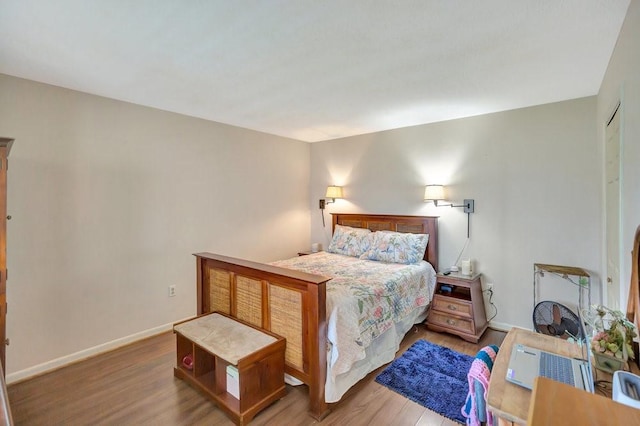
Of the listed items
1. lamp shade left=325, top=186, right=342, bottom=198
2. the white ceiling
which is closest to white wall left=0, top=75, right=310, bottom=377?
the white ceiling

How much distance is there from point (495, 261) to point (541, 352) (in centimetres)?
215

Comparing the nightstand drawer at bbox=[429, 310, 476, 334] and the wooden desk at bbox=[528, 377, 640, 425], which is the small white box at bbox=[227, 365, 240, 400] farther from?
the nightstand drawer at bbox=[429, 310, 476, 334]

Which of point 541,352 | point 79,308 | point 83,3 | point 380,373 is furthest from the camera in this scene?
point 79,308

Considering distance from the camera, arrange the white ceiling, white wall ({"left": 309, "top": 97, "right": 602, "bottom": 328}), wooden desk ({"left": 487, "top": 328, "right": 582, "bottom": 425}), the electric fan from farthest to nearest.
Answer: white wall ({"left": 309, "top": 97, "right": 602, "bottom": 328}) → the electric fan → the white ceiling → wooden desk ({"left": 487, "top": 328, "right": 582, "bottom": 425})

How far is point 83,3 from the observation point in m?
1.50

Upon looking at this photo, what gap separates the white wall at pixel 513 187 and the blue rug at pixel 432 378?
3.41ft

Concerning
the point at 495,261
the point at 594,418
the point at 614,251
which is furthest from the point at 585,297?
the point at 594,418

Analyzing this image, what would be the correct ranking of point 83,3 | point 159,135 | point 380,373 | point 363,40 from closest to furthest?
point 83,3 → point 363,40 → point 380,373 → point 159,135

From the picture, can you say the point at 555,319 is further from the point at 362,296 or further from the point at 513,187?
the point at 362,296

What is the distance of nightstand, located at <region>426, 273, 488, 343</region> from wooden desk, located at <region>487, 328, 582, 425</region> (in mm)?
1545

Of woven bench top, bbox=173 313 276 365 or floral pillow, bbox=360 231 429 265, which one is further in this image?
floral pillow, bbox=360 231 429 265

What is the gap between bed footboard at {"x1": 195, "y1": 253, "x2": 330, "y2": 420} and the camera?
195cm

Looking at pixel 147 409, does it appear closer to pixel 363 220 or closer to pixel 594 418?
pixel 594 418

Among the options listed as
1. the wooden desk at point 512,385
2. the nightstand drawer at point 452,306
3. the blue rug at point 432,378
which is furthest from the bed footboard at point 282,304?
the nightstand drawer at point 452,306
